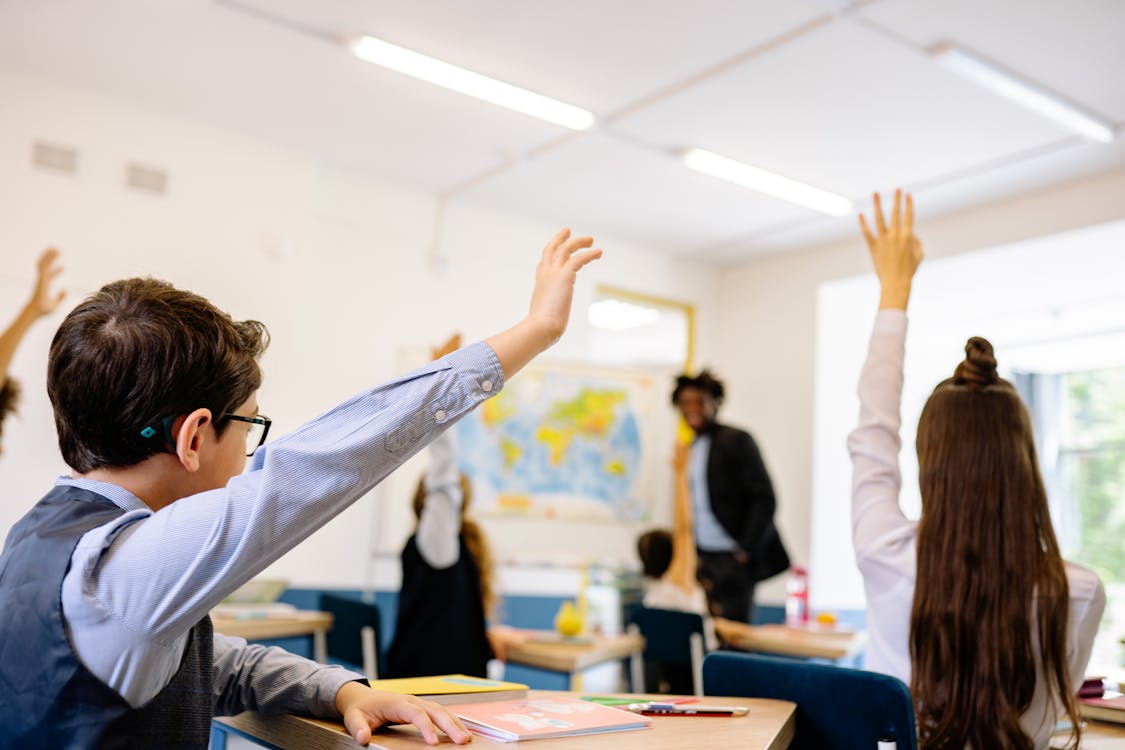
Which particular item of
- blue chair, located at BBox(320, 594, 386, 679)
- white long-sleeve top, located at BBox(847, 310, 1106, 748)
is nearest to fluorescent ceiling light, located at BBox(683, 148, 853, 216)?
blue chair, located at BBox(320, 594, 386, 679)

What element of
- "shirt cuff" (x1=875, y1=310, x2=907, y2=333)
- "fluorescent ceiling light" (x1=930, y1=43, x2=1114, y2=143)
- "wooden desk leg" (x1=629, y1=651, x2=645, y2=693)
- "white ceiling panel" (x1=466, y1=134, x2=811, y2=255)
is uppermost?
"fluorescent ceiling light" (x1=930, y1=43, x2=1114, y2=143)

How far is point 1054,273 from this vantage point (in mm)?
5395

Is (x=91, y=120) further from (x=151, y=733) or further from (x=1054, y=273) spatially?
(x=1054, y=273)

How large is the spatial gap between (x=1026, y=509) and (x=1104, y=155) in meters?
3.53

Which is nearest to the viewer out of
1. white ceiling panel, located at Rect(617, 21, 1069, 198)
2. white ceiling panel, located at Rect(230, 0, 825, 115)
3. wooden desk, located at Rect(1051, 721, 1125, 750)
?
wooden desk, located at Rect(1051, 721, 1125, 750)

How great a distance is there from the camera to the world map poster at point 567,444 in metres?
5.39

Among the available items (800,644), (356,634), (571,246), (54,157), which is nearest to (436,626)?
(356,634)

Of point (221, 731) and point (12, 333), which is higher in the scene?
point (12, 333)

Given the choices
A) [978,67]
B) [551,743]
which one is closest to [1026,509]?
[551,743]

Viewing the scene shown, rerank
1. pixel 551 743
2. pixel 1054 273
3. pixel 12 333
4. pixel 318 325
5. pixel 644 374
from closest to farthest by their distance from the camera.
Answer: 1. pixel 551 743
2. pixel 12 333
3. pixel 318 325
4. pixel 1054 273
5. pixel 644 374

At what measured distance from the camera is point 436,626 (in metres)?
3.16

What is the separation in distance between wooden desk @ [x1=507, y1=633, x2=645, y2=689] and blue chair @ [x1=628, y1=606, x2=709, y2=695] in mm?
146

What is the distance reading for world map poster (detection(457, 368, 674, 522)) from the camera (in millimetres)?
5395

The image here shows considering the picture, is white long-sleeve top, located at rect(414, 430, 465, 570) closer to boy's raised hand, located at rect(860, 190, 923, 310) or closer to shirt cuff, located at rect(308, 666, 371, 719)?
boy's raised hand, located at rect(860, 190, 923, 310)
